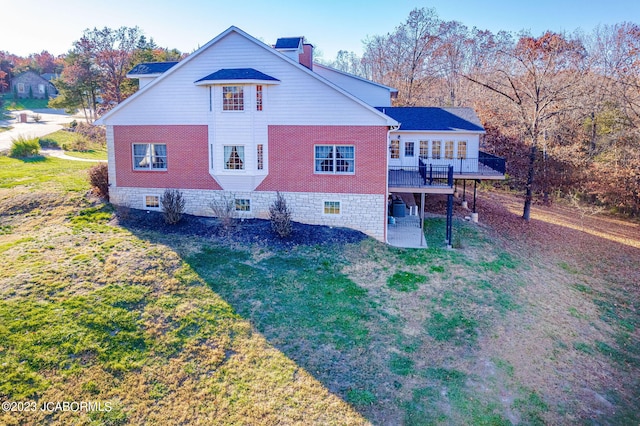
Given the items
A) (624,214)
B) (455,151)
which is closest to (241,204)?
(455,151)

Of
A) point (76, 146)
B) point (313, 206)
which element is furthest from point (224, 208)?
point (76, 146)

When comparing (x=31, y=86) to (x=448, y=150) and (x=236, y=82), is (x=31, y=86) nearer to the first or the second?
(x=236, y=82)

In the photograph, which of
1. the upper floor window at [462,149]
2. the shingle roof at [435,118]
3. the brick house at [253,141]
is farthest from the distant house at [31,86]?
the upper floor window at [462,149]

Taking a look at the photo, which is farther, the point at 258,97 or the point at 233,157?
the point at 233,157

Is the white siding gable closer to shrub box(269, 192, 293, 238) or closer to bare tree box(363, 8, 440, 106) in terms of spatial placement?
shrub box(269, 192, 293, 238)

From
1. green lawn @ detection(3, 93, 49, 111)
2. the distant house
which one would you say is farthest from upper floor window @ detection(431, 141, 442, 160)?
the distant house

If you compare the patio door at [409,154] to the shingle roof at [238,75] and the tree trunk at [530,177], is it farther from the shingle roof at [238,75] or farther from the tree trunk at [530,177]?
the shingle roof at [238,75]

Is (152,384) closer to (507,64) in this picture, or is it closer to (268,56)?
(268,56)
